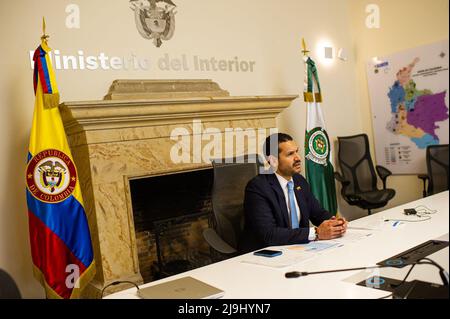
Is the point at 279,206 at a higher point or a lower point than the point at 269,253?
higher

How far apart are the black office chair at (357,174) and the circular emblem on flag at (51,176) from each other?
7.67 feet

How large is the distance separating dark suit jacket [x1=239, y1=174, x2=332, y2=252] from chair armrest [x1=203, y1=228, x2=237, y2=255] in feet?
0.40

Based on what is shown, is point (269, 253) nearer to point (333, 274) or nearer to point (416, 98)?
point (333, 274)

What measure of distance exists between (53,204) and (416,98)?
2068 mm

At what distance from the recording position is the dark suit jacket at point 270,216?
1.84m

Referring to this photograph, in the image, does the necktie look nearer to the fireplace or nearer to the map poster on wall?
the map poster on wall

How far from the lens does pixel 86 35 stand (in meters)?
Answer: 2.80

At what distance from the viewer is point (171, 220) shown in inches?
127

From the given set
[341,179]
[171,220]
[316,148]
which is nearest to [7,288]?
[171,220]

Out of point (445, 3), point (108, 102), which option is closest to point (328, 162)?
point (108, 102)

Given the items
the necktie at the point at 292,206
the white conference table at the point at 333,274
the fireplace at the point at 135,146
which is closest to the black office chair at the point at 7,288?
the white conference table at the point at 333,274

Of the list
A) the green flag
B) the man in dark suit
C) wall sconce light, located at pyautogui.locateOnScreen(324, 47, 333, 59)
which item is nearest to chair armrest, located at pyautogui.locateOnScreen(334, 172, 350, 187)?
the green flag

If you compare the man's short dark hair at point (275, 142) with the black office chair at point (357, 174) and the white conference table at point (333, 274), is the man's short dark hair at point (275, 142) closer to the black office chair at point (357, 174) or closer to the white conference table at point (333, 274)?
the white conference table at point (333, 274)
